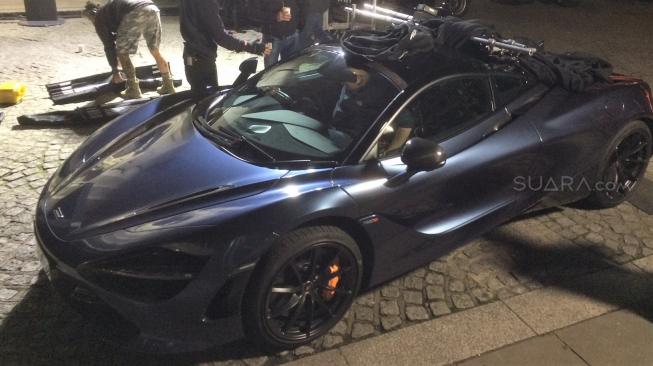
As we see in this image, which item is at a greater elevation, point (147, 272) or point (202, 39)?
point (202, 39)

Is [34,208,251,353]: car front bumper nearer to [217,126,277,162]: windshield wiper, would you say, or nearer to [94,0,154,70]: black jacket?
[217,126,277,162]: windshield wiper

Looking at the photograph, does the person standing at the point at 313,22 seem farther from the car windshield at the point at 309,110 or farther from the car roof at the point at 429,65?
the car roof at the point at 429,65

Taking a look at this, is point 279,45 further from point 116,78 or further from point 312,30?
point 116,78

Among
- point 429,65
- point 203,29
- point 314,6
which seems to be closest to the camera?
point 429,65

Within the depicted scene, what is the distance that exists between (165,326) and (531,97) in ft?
8.66

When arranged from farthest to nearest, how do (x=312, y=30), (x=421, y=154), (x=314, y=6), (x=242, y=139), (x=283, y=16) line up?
Answer: 1. (x=312, y=30)
2. (x=314, y=6)
3. (x=283, y=16)
4. (x=242, y=139)
5. (x=421, y=154)

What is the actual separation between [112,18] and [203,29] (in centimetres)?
173

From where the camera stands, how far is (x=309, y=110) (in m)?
3.18

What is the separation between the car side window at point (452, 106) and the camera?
10.3ft

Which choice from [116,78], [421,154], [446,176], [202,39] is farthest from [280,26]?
[421,154]

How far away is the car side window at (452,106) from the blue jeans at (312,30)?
120 inches

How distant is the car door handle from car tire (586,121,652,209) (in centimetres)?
102

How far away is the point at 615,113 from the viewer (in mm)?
3871

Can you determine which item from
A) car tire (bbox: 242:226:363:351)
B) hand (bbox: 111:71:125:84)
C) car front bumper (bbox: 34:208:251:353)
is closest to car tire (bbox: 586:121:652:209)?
car tire (bbox: 242:226:363:351)
